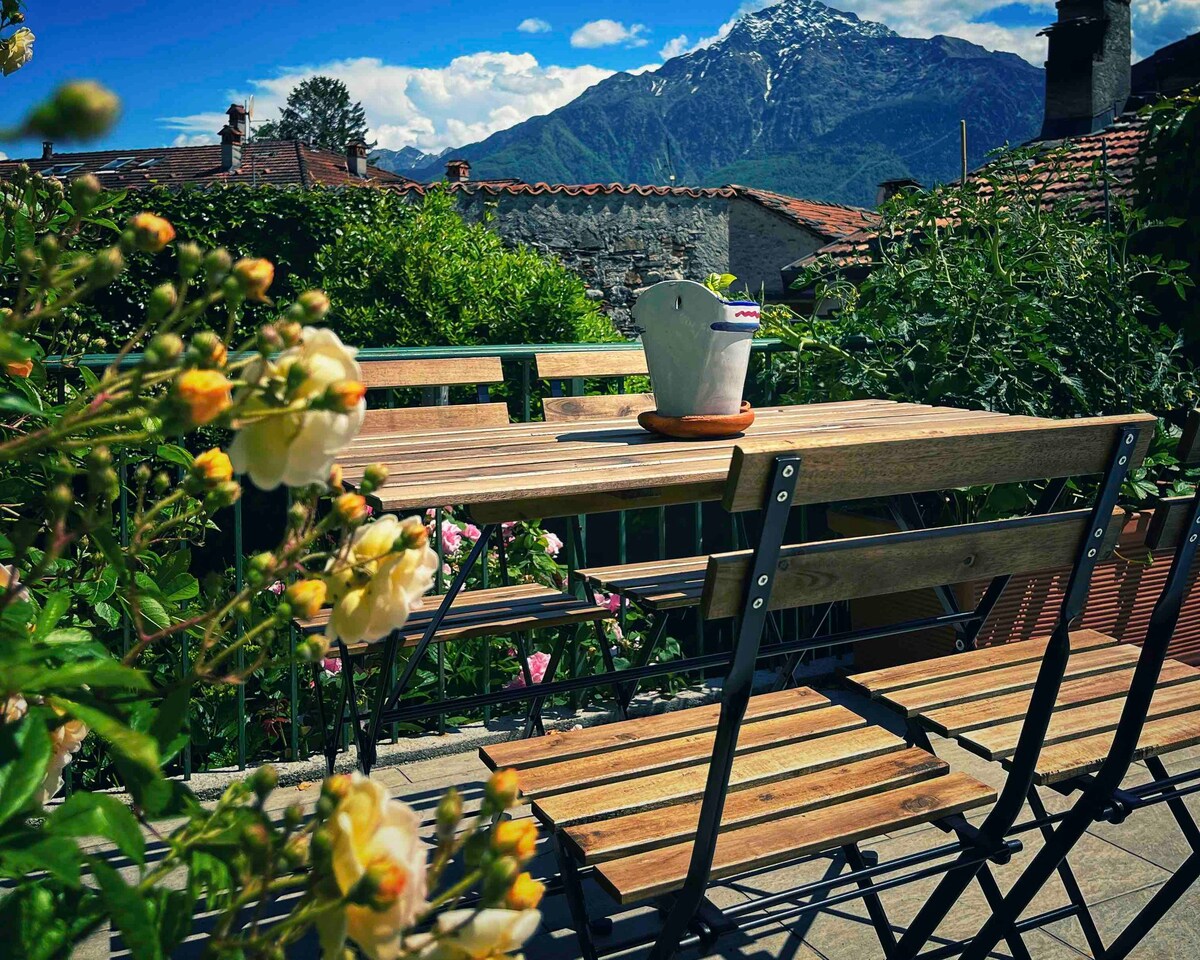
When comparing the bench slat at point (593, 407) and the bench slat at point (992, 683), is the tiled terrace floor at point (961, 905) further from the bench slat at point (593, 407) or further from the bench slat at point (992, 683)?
the bench slat at point (593, 407)

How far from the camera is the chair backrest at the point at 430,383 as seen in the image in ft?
9.83

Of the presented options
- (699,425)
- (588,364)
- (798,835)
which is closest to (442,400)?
(588,364)

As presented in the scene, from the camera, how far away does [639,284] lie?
20.7 metres

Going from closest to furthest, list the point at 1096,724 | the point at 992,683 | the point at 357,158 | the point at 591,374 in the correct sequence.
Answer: the point at 1096,724
the point at 992,683
the point at 591,374
the point at 357,158

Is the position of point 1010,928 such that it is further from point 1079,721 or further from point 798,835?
point 798,835

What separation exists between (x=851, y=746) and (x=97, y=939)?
1580 mm

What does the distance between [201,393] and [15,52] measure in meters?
1.18

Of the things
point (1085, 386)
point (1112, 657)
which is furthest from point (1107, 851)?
point (1085, 386)

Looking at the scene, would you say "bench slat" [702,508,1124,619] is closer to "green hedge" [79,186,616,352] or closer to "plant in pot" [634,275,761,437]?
"plant in pot" [634,275,761,437]

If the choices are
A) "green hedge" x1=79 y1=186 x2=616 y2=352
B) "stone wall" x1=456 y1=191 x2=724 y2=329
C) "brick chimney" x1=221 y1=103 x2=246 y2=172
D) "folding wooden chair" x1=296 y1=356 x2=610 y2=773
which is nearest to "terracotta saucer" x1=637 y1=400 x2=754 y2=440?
"folding wooden chair" x1=296 y1=356 x2=610 y2=773

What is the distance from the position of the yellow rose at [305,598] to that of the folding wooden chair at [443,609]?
1.47 m

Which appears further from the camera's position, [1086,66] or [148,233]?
[1086,66]

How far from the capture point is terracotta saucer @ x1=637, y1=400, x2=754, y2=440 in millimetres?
2586

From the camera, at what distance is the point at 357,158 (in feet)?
94.2
